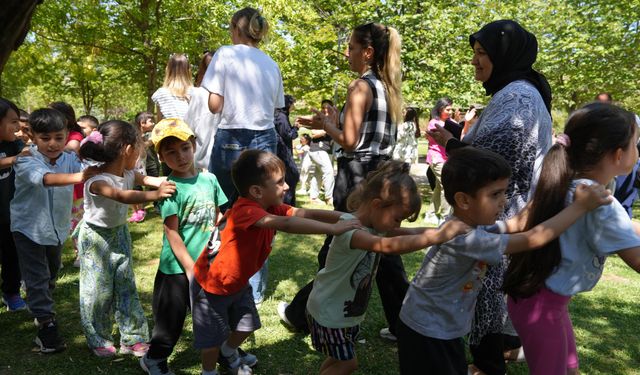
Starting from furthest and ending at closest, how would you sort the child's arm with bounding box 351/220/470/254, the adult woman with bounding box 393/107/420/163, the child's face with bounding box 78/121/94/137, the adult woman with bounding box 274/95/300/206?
the adult woman with bounding box 393/107/420/163
the child's face with bounding box 78/121/94/137
the adult woman with bounding box 274/95/300/206
the child's arm with bounding box 351/220/470/254

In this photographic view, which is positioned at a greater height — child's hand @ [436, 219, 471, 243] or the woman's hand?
the woman's hand

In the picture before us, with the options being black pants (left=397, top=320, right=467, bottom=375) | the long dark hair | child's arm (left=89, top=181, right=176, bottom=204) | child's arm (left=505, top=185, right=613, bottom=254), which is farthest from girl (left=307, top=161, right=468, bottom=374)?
child's arm (left=89, top=181, right=176, bottom=204)

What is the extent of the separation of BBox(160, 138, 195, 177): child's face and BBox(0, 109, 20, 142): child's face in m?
1.75

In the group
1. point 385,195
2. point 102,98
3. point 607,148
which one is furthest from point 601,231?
point 102,98

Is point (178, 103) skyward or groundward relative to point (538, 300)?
skyward

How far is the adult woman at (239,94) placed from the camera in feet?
13.0

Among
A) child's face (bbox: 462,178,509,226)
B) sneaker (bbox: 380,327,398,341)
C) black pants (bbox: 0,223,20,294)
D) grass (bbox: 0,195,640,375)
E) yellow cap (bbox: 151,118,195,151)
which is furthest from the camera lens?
black pants (bbox: 0,223,20,294)

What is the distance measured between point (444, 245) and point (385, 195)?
1.23ft

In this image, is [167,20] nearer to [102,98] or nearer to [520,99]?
[520,99]

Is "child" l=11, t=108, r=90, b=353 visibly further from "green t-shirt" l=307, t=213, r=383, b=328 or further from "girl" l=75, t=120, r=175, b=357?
"green t-shirt" l=307, t=213, r=383, b=328

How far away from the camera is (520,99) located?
109 inches

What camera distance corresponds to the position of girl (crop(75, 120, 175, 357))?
322 centimetres

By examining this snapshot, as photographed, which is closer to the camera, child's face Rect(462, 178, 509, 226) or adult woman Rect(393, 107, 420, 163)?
child's face Rect(462, 178, 509, 226)

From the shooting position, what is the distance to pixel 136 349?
11.5ft
